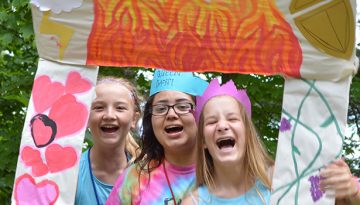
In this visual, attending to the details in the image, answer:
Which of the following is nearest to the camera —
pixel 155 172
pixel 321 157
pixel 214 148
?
pixel 321 157

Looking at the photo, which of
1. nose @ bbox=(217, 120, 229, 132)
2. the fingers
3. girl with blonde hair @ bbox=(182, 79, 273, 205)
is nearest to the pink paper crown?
girl with blonde hair @ bbox=(182, 79, 273, 205)

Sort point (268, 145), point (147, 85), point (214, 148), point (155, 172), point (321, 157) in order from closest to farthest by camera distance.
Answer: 1. point (321, 157)
2. point (214, 148)
3. point (155, 172)
4. point (268, 145)
5. point (147, 85)

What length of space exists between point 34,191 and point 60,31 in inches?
22.8

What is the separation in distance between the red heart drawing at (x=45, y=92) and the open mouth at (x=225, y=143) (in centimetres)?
66

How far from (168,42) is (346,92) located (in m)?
0.65

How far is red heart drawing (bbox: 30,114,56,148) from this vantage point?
2699mm

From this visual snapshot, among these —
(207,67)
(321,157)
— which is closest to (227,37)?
(207,67)

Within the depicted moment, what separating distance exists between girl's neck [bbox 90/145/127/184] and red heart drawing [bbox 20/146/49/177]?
3.42 ft

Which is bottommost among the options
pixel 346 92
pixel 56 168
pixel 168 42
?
pixel 56 168

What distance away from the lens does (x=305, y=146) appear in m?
2.61

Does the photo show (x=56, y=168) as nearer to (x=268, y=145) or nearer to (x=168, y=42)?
(x=168, y=42)

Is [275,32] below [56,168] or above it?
above

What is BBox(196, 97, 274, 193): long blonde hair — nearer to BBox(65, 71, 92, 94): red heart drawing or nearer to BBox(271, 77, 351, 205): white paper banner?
BBox(271, 77, 351, 205): white paper banner

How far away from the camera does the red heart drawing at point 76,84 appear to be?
2734 mm
